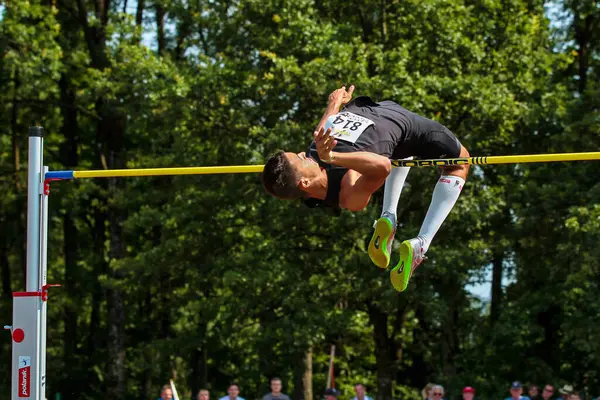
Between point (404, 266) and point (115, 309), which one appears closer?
point (404, 266)

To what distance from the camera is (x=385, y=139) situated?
604 cm

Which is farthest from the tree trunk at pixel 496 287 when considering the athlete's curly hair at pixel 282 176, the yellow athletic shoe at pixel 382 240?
the athlete's curly hair at pixel 282 176

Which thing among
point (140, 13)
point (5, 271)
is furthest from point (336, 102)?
point (5, 271)

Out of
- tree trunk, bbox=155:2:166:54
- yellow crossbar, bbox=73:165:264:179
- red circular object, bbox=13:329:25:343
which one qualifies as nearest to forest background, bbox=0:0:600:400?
tree trunk, bbox=155:2:166:54

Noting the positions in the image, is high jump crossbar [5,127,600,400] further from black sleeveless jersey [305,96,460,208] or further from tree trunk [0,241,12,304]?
tree trunk [0,241,12,304]

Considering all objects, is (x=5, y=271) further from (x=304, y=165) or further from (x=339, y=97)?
(x=304, y=165)

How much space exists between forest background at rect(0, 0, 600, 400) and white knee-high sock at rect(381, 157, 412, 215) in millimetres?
8781

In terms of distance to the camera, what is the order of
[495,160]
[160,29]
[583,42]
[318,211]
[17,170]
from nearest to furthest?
[495,160]
[318,211]
[583,42]
[17,170]
[160,29]

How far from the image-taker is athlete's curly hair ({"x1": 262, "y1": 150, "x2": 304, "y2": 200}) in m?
5.84

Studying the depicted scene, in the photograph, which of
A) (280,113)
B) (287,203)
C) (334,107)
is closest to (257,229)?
(287,203)

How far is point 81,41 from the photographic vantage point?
22.5 m

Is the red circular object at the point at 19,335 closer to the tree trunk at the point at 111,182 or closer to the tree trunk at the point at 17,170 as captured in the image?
the tree trunk at the point at 111,182

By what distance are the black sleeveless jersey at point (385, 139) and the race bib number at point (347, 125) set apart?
25 mm

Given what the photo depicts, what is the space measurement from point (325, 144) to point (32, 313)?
8.78 ft
